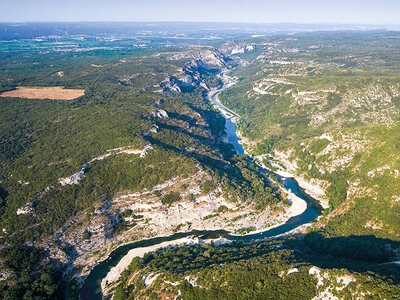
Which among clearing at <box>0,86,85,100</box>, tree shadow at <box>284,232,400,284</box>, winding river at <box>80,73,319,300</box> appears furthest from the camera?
clearing at <box>0,86,85,100</box>

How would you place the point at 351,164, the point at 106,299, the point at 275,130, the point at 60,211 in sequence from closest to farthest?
the point at 106,299, the point at 60,211, the point at 351,164, the point at 275,130

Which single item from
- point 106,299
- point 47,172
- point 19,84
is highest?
point 19,84

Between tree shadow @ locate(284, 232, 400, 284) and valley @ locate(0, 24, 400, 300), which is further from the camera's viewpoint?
tree shadow @ locate(284, 232, 400, 284)

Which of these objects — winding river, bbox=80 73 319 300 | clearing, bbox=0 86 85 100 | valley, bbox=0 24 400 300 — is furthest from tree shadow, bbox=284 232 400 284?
clearing, bbox=0 86 85 100

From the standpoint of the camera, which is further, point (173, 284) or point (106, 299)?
point (106, 299)

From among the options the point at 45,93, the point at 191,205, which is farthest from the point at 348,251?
the point at 45,93

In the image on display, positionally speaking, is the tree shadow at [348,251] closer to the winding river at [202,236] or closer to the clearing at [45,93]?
the winding river at [202,236]

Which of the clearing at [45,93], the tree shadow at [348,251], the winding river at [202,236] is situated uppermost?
the clearing at [45,93]

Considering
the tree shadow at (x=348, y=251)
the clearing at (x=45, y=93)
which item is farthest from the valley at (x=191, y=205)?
the clearing at (x=45, y=93)

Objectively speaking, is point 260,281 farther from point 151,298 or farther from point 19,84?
point 19,84

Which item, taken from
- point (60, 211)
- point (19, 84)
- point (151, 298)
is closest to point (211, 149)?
point (60, 211)

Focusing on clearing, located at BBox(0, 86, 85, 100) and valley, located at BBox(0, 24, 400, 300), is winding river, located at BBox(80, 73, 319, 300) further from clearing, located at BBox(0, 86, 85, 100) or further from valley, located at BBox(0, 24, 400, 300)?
clearing, located at BBox(0, 86, 85, 100)
